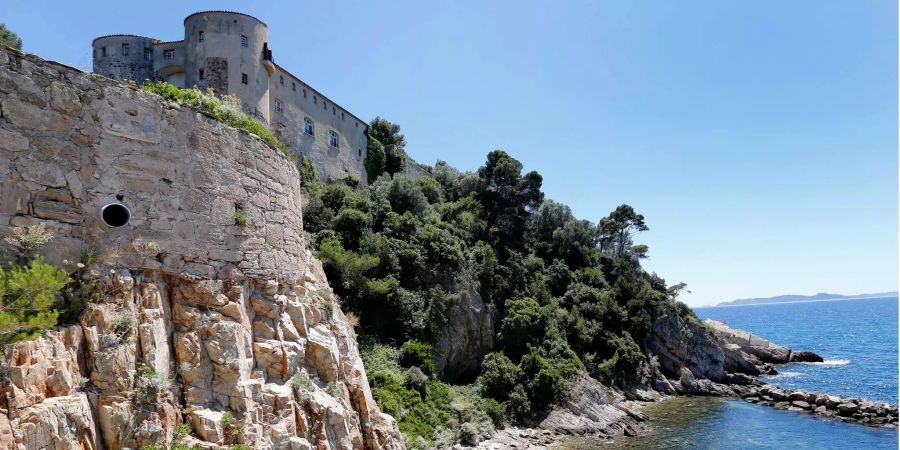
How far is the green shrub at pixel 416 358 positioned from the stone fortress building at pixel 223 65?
14569 mm

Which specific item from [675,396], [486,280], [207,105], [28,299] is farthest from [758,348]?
[28,299]

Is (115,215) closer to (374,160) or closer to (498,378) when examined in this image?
(498,378)

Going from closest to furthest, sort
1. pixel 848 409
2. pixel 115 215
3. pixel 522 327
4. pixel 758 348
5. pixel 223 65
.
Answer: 1. pixel 115 215
2. pixel 223 65
3. pixel 848 409
4. pixel 522 327
5. pixel 758 348

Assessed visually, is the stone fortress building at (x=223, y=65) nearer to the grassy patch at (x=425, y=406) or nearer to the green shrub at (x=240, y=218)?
the grassy patch at (x=425, y=406)

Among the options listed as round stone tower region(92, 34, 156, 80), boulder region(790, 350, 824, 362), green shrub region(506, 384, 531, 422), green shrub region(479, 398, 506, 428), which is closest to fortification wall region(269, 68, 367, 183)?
round stone tower region(92, 34, 156, 80)

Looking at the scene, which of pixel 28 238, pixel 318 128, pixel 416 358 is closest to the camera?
pixel 28 238

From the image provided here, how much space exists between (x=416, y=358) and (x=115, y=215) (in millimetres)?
17963

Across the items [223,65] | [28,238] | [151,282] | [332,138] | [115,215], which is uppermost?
[223,65]

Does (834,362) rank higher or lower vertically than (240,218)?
lower

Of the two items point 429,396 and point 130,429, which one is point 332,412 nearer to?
point 130,429

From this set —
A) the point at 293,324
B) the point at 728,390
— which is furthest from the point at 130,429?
Answer: the point at 728,390

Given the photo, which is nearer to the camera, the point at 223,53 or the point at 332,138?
the point at 223,53

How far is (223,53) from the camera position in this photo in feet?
86.8

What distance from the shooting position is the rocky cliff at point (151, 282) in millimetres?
6711
